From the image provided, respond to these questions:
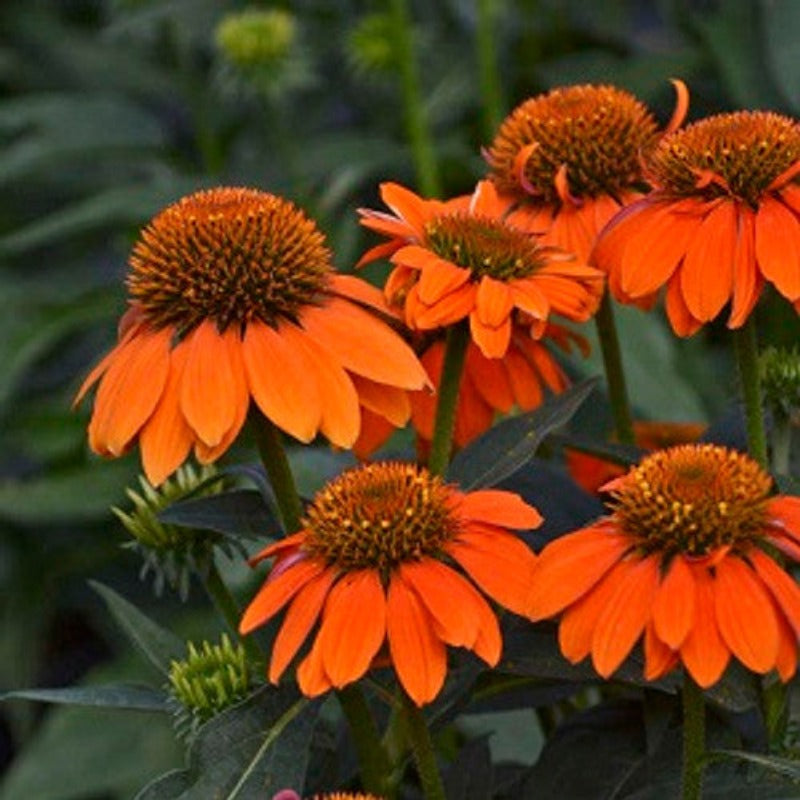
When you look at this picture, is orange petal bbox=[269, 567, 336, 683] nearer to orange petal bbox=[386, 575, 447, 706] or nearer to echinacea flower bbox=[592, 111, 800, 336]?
orange petal bbox=[386, 575, 447, 706]

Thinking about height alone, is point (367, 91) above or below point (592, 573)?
above

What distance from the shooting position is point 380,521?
88 cm

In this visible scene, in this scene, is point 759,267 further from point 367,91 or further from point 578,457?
point 367,91

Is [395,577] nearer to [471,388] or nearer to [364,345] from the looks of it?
[364,345]

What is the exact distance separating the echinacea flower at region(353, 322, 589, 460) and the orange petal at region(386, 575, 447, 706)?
0.21 metres

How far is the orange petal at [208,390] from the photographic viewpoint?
897mm

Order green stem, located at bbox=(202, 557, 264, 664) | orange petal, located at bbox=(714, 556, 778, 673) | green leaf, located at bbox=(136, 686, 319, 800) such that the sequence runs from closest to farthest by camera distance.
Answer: orange petal, located at bbox=(714, 556, 778, 673), green leaf, located at bbox=(136, 686, 319, 800), green stem, located at bbox=(202, 557, 264, 664)

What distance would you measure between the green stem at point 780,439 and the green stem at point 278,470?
27 cm

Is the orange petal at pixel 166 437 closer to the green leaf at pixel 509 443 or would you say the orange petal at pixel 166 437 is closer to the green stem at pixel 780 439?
the green leaf at pixel 509 443

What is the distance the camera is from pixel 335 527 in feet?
2.92

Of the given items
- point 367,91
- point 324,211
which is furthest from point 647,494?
point 367,91

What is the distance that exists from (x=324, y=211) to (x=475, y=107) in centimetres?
35

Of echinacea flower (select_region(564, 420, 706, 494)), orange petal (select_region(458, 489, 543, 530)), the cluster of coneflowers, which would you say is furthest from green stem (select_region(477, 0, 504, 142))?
orange petal (select_region(458, 489, 543, 530))

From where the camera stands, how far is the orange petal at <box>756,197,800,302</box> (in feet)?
3.06
